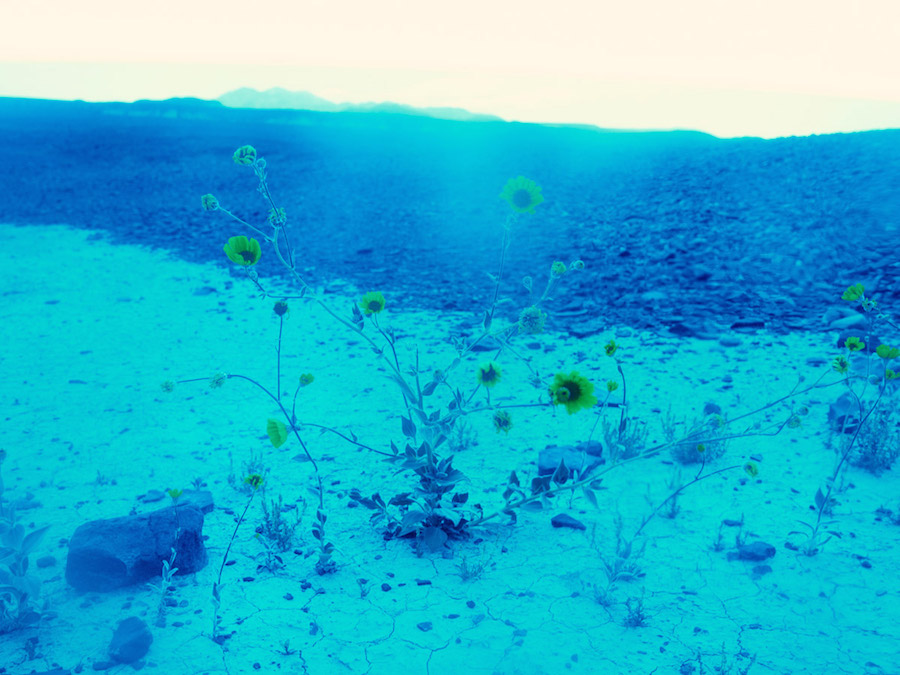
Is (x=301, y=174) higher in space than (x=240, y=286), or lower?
higher

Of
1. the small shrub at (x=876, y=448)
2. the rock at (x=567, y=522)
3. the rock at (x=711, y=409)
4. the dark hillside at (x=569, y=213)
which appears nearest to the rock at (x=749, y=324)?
the dark hillside at (x=569, y=213)

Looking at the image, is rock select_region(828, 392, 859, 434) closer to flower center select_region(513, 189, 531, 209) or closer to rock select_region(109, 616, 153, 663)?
flower center select_region(513, 189, 531, 209)

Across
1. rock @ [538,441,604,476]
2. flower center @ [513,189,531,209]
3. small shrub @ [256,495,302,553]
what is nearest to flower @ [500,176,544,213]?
flower center @ [513,189,531,209]

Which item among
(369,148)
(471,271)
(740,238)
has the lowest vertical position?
(471,271)

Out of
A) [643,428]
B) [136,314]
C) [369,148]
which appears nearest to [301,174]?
[369,148]

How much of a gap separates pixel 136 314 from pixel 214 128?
752 inches

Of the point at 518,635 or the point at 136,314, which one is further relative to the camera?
the point at 136,314

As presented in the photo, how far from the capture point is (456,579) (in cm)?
299

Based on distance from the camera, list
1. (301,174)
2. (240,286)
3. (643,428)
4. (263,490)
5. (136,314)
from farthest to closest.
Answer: (301,174) < (240,286) < (136,314) < (643,428) < (263,490)

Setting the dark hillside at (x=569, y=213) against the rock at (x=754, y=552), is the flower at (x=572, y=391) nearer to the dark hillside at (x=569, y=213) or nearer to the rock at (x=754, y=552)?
the rock at (x=754, y=552)

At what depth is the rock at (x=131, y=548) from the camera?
2.84 meters

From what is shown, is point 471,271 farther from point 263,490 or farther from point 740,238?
point 263,490

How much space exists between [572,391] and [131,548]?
6.23 ft

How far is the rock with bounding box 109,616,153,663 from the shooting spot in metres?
2.49
